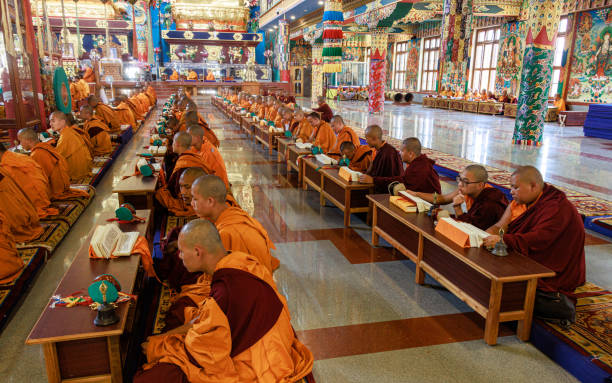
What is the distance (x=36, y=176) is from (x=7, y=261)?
1691 millimetres

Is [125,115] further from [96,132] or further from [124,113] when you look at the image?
[96,132]

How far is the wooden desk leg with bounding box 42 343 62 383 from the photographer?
6.79 ft

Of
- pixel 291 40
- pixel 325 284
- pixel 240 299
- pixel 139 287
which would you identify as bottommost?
pixel 325 284

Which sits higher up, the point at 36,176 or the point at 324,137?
the point at 324,137

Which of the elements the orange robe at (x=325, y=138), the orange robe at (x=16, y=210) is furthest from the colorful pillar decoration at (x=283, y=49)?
the orange robe at (x=16, y=210)

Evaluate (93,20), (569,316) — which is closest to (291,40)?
(93,20)

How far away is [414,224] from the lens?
3492 millimetres

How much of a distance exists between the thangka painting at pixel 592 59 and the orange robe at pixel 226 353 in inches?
650

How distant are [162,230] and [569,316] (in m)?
3.56

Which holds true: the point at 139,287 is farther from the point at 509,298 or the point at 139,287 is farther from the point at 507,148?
the point at 507,148

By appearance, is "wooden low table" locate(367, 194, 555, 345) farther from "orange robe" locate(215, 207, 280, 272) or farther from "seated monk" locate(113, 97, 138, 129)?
"seated monk" locate(113, 97, 138, 129)

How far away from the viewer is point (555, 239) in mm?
2912

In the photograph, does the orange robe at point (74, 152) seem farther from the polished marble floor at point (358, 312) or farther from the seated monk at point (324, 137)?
the seated monk at point (324, 137)

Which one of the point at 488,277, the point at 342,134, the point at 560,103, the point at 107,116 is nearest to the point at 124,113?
the point at 107,116
